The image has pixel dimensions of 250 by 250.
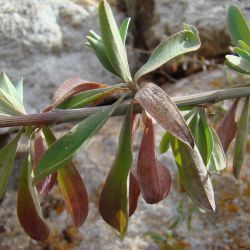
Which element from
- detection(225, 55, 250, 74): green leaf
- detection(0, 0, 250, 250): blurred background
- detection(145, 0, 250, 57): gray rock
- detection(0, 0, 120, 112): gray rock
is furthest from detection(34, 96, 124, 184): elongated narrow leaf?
detection(145, 0, 250, 57): gray rock

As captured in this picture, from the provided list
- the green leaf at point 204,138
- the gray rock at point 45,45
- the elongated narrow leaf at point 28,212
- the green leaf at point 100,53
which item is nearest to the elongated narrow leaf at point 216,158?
the green leaf at point 204,138

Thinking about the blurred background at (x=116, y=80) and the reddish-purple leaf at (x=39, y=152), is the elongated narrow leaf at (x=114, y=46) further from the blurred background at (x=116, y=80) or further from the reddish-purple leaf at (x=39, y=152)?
the blurred background at (x=116, y=80)

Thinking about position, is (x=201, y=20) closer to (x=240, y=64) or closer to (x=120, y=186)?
(x=240, y=64)

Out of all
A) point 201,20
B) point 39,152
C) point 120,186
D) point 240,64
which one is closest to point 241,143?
point 240,64

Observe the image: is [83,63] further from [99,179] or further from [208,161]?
[208,161]

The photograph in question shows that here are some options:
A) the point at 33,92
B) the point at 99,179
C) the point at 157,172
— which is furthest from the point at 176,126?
the point at 33,92

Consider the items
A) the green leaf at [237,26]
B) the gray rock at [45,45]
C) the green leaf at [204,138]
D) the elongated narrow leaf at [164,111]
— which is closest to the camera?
the elongated narrow leaf at [164,111]
